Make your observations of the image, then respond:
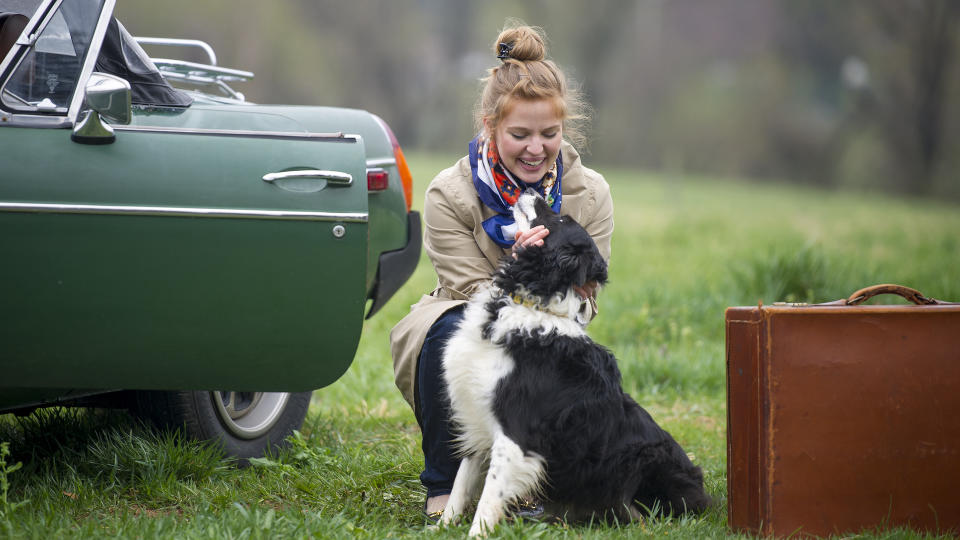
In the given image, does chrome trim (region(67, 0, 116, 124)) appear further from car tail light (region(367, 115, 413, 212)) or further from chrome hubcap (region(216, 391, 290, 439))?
car tail light (region(367, 115, 413, 212))

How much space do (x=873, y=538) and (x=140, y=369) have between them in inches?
92.6

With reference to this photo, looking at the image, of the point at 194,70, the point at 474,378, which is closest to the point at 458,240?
the point at 474,378

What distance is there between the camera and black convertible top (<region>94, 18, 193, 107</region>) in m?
3.26

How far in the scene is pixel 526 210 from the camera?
306cm

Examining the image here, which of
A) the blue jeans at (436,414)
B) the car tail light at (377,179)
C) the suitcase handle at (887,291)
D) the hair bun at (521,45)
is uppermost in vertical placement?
the hair bun at (521,45)

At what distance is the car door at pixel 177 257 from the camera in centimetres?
262

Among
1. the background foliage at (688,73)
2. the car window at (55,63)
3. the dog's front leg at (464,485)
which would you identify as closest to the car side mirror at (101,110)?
the car window at (55,63)

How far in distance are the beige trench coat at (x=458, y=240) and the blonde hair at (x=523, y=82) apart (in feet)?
0.65

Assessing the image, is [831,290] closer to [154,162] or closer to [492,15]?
[154,162]

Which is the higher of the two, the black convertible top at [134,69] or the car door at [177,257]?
the black convertible top at [134,69]

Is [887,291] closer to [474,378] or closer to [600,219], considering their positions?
[600,219]

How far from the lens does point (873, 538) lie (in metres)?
2.63

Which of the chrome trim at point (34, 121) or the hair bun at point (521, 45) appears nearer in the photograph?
the chrome trim at point (34, 121)

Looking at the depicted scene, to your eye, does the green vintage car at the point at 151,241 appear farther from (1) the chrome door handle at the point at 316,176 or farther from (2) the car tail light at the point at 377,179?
(2) the car tail light at the point at 377,179
